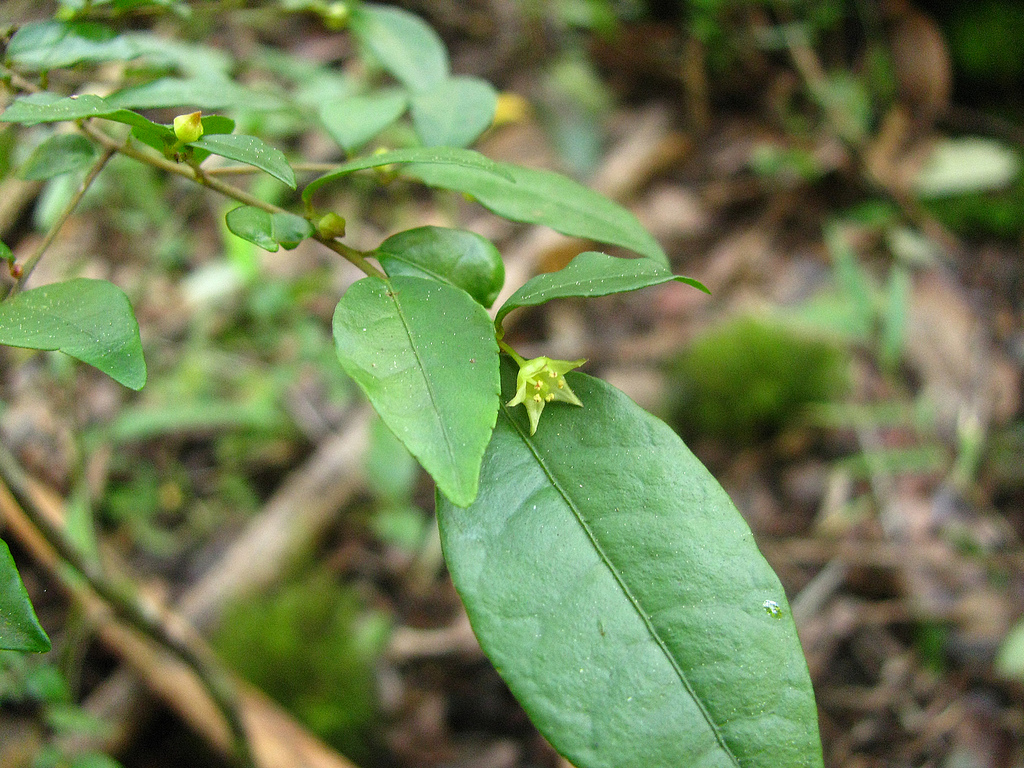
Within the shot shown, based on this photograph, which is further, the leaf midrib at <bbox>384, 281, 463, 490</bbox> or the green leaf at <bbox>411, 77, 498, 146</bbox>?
the green leaf at <bbox>411, 77, 498, 146</bbox>

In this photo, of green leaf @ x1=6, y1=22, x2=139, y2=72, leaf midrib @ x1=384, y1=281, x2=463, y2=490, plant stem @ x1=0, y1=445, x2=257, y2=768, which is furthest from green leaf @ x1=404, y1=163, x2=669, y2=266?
plant stem @ x1=0, y1=445, x2=257, y2=768

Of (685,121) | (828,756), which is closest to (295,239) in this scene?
(828,756)

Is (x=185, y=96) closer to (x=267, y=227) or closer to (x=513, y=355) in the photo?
(x=267, y=227)

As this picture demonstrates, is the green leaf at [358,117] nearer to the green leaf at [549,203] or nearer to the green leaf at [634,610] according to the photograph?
the green leaf at [549,203]

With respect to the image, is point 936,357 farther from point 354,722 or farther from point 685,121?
point 354,722

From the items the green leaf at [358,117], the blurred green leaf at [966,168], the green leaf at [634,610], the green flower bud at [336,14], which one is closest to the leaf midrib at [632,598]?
the green leaf at [634,610]

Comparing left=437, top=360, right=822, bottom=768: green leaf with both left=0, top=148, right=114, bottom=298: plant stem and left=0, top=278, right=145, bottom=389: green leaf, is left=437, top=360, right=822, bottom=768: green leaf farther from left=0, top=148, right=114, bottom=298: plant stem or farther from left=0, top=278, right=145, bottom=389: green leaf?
left=0, top=148, right=114, bottom=298: plant stem

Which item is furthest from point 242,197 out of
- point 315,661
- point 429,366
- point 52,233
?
point 315,661
